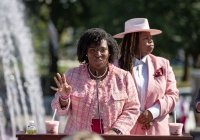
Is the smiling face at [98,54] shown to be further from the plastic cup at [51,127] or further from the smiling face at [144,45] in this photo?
the smiling face at [144,45]

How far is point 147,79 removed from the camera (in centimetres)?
480

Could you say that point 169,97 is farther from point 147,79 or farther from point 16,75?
point 16,75

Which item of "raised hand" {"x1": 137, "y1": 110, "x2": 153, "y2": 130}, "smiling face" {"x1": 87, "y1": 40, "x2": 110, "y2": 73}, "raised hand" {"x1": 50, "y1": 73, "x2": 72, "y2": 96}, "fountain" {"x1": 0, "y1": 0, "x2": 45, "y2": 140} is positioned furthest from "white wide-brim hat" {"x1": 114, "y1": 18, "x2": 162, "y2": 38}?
"fountain" {"x1": 0, "y1": 0, "x2": 45, "y2": 140}

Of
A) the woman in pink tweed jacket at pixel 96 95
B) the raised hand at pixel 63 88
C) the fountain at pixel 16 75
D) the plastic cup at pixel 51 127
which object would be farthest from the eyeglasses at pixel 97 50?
the fountain at pixel 16 75

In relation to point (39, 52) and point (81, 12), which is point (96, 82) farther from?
point (39, 52)

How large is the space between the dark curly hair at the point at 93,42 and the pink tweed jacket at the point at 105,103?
157mm

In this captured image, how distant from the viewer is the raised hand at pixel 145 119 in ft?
15.2

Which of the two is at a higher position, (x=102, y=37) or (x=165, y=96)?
(x=102, y=37)

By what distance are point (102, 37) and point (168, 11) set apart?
1772cm

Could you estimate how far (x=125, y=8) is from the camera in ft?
69.6

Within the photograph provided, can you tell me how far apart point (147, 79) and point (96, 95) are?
0.91m

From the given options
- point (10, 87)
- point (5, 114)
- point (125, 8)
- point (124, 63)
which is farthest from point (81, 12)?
point (124, 63)

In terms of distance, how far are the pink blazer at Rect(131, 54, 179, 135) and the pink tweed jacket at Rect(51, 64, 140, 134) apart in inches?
26.5

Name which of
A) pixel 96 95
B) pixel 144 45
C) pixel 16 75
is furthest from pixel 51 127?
pixel 16 75
